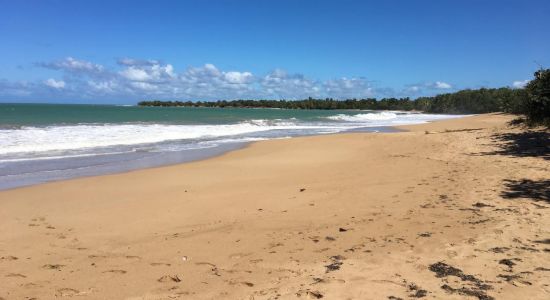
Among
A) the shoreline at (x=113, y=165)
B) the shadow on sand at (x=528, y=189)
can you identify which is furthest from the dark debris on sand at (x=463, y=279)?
the shoreline at (x=113, y=165)

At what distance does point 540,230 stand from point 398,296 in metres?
2.66

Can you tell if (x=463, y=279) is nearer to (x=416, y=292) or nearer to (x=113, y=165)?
(x=416, y=292)

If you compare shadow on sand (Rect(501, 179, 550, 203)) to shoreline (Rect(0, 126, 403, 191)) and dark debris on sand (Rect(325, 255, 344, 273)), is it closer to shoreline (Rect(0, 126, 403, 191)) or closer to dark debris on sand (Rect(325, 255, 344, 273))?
dark debris on sand (Rect(325, 255, 344, 273))

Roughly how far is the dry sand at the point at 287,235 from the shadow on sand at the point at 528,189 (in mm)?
30

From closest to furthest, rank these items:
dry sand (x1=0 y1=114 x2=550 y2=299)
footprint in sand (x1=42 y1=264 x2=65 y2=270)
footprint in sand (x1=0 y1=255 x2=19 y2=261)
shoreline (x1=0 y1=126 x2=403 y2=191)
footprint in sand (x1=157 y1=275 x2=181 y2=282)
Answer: dry sand (x1=0 y1=114 x2=550 y2=299) < footprint in sand (x1=157 y1=275 x2=181 y2=282) < footprint in sand (x1=42 y1=264 x2=65 y2=270) < footprint in sand (x1=0 y1=255 x2=19 y2=261) < shoreline (x1=0 y1=126 x2=403 y2=191)

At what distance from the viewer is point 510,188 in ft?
24.5

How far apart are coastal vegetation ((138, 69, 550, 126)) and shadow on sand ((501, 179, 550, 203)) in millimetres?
11084

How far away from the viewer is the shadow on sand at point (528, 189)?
22.5ft

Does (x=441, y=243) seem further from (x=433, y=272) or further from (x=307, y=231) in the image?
(x=307, y=231)

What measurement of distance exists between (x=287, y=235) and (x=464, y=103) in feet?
265

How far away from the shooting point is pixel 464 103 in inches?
3061

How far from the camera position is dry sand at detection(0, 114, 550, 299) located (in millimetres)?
3984

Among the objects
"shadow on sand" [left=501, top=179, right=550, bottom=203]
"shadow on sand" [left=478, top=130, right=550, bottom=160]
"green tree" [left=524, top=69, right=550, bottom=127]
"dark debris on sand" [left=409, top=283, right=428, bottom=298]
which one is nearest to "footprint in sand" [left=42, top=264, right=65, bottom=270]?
"dark debris on sand" [left=409, top=283, right=428, bottom=298]

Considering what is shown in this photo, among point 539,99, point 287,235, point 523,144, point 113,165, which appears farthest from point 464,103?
point 287,235
